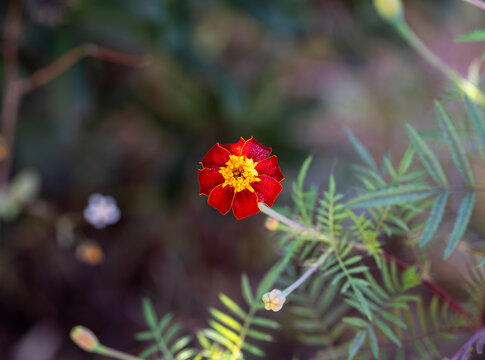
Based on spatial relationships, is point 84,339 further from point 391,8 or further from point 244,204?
point 391,8

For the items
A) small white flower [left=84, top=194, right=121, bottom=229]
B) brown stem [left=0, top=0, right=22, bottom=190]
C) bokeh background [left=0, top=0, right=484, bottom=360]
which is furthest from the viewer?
bokeh background [left=0, top=0, right=484, bottom=360]

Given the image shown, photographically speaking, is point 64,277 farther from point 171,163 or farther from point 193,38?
point 193,38

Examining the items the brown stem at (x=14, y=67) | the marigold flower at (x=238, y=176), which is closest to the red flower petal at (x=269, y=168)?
the marigold flower at (x=238, y=176)

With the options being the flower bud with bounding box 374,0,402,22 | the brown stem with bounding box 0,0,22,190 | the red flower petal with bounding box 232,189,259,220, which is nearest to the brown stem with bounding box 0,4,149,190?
the brown stem with bounding box 0,0,22,190

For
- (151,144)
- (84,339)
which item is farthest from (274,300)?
(151,144)

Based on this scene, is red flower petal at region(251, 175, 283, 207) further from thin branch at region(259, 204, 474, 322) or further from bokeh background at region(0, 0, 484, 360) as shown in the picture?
bokeh background at region(0, 0, 484, 360)

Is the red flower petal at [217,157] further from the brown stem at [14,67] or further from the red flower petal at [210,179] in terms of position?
the brown stem at [14,67]

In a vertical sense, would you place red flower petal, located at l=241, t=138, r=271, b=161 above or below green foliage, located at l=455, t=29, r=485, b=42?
below
